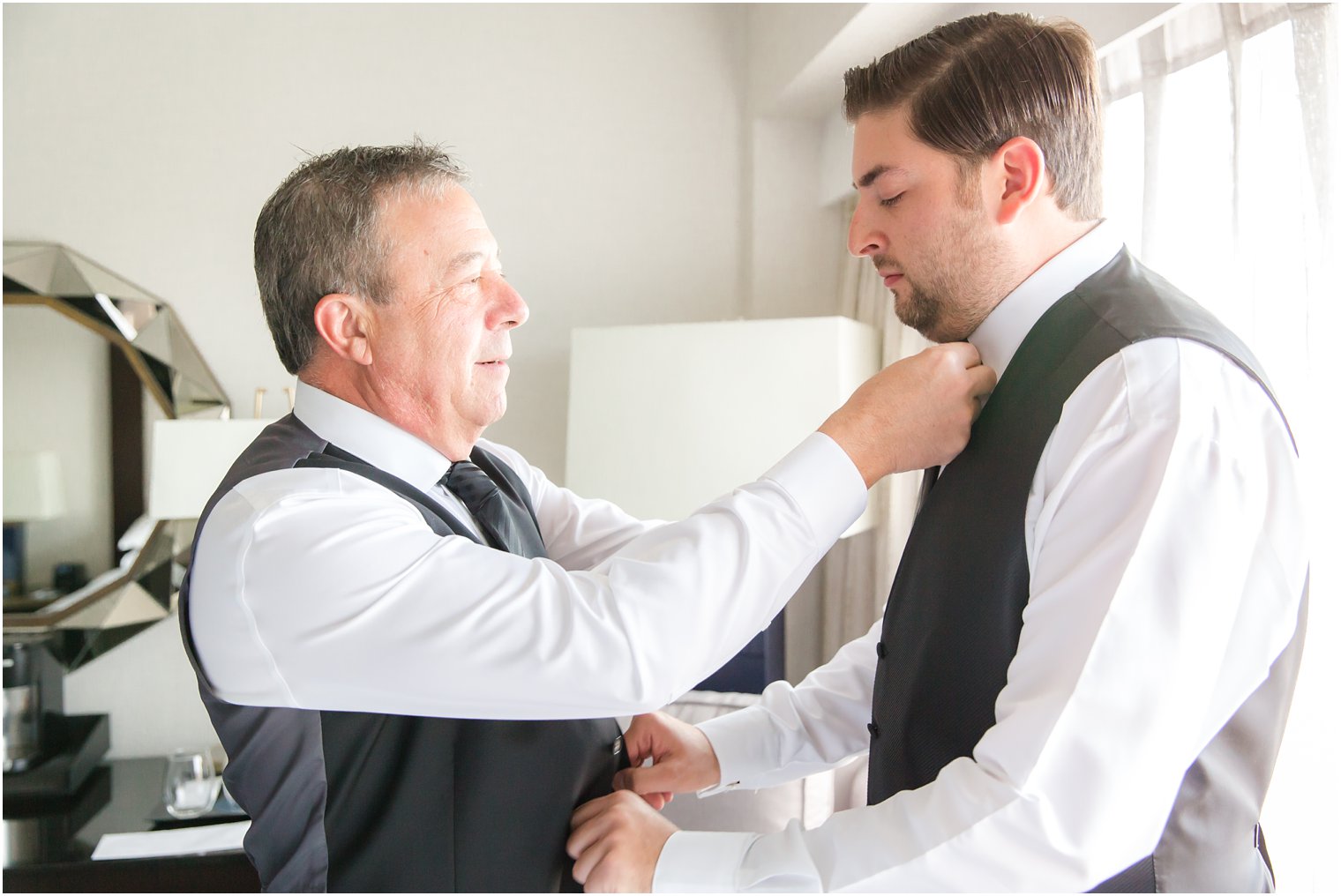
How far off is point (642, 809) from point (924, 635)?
1.23 ft

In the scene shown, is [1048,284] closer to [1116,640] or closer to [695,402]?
[1116,640]

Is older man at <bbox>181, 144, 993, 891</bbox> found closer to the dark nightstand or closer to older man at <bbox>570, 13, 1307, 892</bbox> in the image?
older man at <bbox>570, 13, 1307, 892</bbox>

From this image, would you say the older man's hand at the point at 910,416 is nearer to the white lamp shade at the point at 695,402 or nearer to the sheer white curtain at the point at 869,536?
the white lamp shade at the point at 695,402

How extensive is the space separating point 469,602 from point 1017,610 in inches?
21.7

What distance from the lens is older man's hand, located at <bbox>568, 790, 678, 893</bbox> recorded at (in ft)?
3.34

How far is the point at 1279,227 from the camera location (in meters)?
1.60

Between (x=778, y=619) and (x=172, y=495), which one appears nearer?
(x=172, y=495)

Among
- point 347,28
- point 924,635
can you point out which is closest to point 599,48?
point 347,28

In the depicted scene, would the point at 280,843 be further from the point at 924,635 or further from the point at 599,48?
the point at 599,48

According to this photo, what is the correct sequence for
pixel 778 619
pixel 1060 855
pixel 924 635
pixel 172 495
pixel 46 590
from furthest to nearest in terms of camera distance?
1. pixel 778 619
2. pixel 46 590
3. pixel 172 495
4. pixel 924 635
5. pixel 1060 855

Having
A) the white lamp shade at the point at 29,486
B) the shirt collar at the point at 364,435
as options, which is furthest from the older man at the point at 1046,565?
the white lamp shade at the point at 29,486

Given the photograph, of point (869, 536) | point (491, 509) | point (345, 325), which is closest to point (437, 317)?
point (345, 325)

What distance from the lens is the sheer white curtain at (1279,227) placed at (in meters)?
1.50

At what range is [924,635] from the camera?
107 cm
